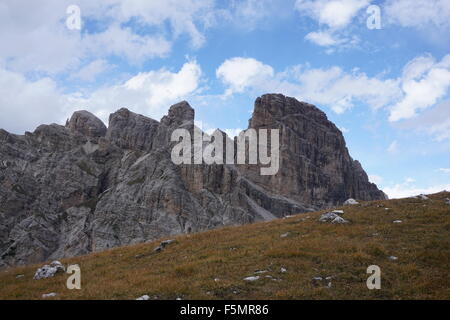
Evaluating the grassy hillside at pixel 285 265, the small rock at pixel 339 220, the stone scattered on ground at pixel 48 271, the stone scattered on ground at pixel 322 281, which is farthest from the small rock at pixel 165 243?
the stone scattered on ground at pixel 322 281

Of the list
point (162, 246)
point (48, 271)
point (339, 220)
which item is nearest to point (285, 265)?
point (339, 220)

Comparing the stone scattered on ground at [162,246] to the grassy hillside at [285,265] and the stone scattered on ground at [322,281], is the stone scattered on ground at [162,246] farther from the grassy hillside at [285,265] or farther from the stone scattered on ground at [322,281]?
the stone scattered on ground at [322,281]

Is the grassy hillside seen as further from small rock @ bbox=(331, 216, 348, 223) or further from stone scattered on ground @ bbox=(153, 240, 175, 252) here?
small rock @ bbox=(331, 216, 348, 223)

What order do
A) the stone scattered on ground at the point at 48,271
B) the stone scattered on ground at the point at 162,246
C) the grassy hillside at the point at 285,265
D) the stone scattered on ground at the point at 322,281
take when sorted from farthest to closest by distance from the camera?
1. the stone scattered on ground at the point at 162,246
2. the stone scattered on ground at the point at 48,271
3. the stone scattered on ground at the point at 322,281
4. the grassy hillside at the point at 285,265

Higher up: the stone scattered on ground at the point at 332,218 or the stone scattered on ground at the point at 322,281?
the stone scattered on ground at the point at 332,218

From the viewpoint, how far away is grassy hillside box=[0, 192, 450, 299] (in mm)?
14547

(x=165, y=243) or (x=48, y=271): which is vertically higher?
(x=165, y=243)

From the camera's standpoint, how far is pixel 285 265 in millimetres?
17250

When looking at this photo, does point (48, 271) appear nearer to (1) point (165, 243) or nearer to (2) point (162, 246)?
(2) point (162, 246)

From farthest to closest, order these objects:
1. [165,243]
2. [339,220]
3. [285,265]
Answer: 1. [165,243]
2. [339,220]
3. [285,265]

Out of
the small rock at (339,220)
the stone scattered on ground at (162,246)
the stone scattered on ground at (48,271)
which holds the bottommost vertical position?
the stone scattered on ground at (48,271)

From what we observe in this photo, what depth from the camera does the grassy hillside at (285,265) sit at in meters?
14.5

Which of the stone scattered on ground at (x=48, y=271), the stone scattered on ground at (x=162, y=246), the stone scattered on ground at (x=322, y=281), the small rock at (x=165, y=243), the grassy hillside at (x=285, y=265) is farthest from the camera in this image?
the small rock at (x=165, y=243)
